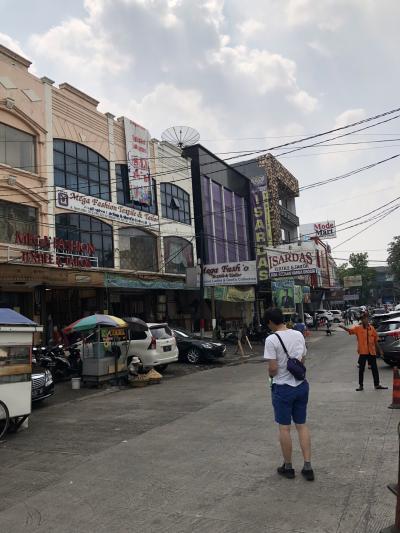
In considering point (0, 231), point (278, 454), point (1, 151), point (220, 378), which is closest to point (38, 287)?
point (0, 231)

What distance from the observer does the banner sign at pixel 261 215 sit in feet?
124

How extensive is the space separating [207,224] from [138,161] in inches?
308

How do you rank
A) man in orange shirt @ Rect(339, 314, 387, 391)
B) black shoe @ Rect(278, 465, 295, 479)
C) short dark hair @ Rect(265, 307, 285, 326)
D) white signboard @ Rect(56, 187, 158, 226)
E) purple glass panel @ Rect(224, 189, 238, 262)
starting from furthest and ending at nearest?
1. purple glass panel @ Rect(224, 189, 238, 262)
2. white signboard @ Rect(56, 187, 158, 226)
3. man in orange shirt @ Rect(339, 314, 387, 391)
4. short dark hair @ Rect(265, 307, 285, 326)
5. black shoe @ Rect(278, 465, 295, 479)

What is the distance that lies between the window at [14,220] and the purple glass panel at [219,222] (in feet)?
52.2

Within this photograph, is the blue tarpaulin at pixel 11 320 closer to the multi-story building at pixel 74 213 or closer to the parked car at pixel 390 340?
the multi-story building at pixel 74 213

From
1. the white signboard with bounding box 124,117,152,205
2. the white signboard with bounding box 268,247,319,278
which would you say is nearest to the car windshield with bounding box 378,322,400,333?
the white signboard with bounding box 268,247,319,278

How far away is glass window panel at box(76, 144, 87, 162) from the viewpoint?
21562 millimetres

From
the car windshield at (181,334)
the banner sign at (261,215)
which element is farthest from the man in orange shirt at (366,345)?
the banner sign at (261,215)

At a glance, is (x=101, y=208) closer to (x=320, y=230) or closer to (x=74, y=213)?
(x=74, y=213)

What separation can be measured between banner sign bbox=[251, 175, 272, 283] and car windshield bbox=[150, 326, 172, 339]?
67.0 ft

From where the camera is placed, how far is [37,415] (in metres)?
9.81

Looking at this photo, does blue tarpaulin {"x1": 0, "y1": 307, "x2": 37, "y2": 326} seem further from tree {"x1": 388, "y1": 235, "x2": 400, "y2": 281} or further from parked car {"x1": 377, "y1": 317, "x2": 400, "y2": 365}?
tree {"x1": 388, "y1": 235, "x2": 400, "y2": 281}

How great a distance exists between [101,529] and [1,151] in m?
16.6

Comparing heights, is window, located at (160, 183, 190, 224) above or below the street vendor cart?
above
